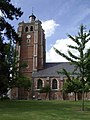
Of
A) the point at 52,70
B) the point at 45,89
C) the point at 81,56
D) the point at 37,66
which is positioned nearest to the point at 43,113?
the point at 81,56

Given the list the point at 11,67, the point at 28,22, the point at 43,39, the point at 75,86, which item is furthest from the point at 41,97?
the point at 75,86

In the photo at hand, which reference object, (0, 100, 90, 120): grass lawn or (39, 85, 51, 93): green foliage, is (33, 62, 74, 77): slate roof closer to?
(39, 85, 51, 93): green foliage

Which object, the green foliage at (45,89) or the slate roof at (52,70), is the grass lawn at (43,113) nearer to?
the green foliage at (45,89)

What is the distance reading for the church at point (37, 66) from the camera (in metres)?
75.4

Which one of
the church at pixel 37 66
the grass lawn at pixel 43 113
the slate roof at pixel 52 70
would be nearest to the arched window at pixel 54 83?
the church at pixel 37 66

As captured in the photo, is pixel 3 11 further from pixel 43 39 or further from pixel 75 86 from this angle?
pixel 43 39

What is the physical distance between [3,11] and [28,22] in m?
61.6

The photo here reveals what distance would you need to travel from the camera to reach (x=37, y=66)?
80.7 m

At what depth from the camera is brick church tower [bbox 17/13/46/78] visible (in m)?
81.2

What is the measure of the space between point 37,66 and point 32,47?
6.33 metres

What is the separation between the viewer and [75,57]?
27781 millimetres

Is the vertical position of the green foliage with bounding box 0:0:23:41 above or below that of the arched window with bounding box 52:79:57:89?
above

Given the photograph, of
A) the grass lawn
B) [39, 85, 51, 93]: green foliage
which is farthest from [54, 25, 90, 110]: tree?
[39, 85, 51, 93]: green foliage

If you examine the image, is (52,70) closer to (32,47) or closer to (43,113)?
(32,47)
